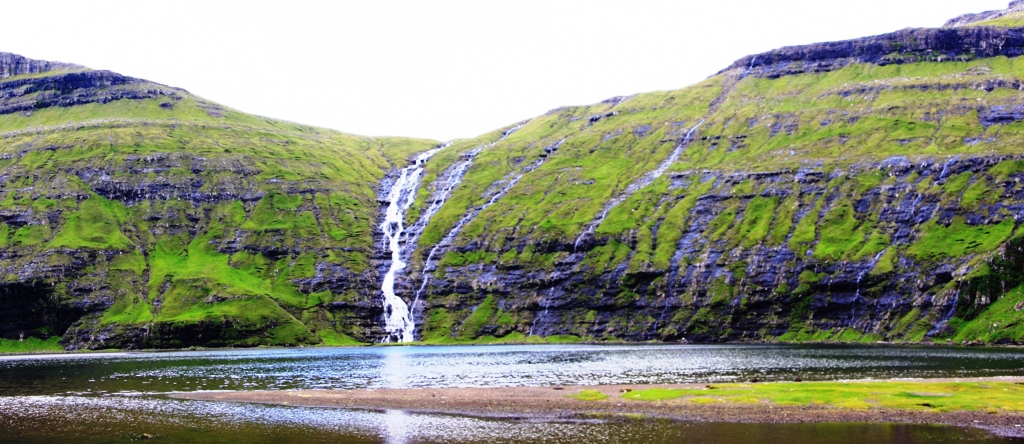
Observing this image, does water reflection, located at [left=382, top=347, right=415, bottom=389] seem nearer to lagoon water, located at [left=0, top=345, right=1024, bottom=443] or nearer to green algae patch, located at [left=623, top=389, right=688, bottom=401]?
lagoon water, located at [left=0, top=345, right=1024, bottom=443]

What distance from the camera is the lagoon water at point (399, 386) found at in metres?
57.0

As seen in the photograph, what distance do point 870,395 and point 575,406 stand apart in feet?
85.8

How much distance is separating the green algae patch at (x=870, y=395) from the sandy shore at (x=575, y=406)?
1.81m

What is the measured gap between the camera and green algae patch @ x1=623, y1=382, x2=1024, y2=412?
65.1 meters

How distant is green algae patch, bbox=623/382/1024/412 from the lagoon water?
1006cm

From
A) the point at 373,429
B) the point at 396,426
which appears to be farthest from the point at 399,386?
the point at 373,429

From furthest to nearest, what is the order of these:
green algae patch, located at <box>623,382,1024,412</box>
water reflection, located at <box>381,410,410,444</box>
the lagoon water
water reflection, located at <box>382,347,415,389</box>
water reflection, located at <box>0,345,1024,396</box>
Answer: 1. water reflection, located at <box>382,347,415,389</box>
2. water reflection, located at <box>0,345,1024,396</box>
3. green algae patch, located at <box>623,382,1024,412</box>
4. the lagoon water
5. water reflection, located at <box>381,410,410,444</box>

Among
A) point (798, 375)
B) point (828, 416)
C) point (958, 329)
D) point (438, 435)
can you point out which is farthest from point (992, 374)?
point (958, 329)

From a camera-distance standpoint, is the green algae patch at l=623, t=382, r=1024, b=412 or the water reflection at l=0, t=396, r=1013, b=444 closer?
the water reflection at l=0, t=396, r=1013, b=444

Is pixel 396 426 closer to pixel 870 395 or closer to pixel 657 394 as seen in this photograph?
pixel 657 394

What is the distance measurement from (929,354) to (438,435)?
353 ft

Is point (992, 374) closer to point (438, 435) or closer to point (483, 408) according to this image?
point (483, 408)

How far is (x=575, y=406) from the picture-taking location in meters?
72.6

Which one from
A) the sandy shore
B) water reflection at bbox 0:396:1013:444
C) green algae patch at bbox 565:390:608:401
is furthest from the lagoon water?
green algae patch at bbox 565:390:608:401
